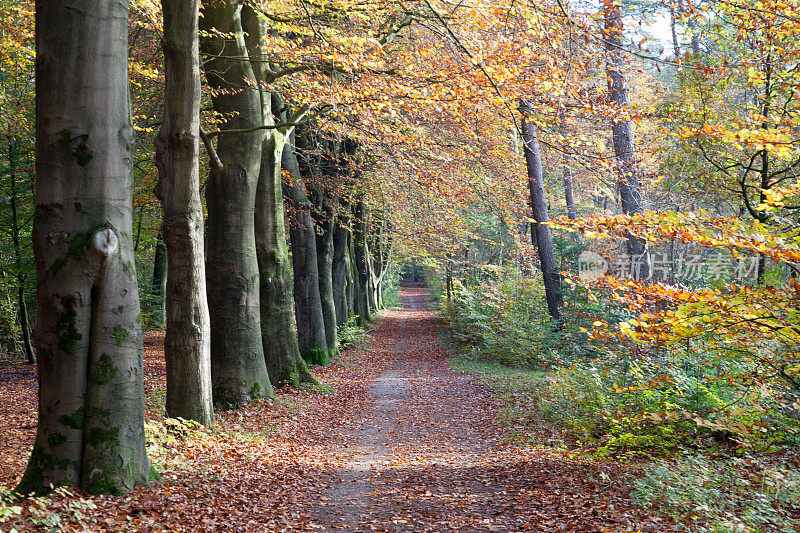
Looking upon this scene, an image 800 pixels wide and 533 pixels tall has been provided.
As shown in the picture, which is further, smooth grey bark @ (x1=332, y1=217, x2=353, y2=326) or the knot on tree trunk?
smooth grey bark @ (x1=332, y1=217, x2=353, y2=326)

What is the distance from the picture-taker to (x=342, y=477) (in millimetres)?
7172

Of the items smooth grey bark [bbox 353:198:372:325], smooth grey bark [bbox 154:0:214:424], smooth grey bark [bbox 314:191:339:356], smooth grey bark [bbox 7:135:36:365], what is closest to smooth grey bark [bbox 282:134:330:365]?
smooth grey bark [bbox 314:191:339:356]

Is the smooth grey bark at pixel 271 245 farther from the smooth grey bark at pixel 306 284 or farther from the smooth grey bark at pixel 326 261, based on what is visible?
the smooth grey bark at pixel 326 261

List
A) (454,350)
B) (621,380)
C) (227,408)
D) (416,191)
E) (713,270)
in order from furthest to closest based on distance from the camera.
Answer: (454,350) → (416,191) → (713,270) → (227,408) → (621,380)

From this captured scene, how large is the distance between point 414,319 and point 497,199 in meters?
22.4

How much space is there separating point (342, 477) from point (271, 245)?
251 inches

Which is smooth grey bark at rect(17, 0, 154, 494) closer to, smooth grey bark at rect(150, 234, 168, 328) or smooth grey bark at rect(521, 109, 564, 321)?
smooth grey bark at rect(521, 109, 564, 321)

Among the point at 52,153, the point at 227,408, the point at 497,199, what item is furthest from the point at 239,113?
the point at 497,199

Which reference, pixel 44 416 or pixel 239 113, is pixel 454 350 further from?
pixel 44 416

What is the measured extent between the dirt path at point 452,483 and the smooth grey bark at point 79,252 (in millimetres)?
2236

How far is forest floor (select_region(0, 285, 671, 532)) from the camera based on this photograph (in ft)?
16.6

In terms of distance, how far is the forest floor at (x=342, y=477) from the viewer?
199 inches

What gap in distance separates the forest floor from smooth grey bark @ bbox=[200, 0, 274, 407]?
0.77 m

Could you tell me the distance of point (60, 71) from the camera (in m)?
5.01
